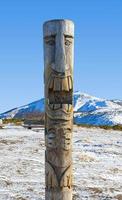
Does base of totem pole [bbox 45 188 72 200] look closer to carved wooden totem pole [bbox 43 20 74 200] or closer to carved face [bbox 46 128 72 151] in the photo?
carved wooden totem pole [bbox 43 20 74 200]

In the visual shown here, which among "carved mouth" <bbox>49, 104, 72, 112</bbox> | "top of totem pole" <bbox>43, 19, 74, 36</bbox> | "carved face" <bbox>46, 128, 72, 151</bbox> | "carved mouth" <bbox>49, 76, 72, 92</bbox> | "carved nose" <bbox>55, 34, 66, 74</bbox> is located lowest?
"carved face" <bbox>46, 128, 72, 151</bbox>

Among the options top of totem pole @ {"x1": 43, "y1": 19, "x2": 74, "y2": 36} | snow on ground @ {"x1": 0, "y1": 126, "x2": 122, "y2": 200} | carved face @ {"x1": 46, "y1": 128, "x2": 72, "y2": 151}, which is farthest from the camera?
snow on ground @ {"x1": 0, "y1": 126, "x2": 122, "y2": 200}

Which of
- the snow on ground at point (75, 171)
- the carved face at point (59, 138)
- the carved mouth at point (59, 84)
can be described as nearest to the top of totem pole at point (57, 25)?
the carved mouth at point (59, 84)

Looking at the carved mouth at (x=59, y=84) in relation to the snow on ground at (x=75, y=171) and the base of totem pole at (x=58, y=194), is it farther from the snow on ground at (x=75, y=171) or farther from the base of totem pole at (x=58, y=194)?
the snow on ground at (x=75, y=171)

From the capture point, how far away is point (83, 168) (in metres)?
20.7

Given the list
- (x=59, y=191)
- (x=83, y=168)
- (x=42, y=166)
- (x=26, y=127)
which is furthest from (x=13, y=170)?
(x=26, y=127)

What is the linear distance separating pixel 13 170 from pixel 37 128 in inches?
936

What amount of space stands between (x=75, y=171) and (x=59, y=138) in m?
9.28

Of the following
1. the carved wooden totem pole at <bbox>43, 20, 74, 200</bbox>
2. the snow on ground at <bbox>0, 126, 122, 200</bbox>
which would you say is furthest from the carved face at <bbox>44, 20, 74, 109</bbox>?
the snow on ground at <bbox>0, 126, 122, 200</bbox>

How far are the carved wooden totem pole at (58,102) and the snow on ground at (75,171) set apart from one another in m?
4.59

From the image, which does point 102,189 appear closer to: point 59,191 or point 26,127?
point 59,191

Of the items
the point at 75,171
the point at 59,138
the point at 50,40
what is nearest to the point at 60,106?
the point at 59,138

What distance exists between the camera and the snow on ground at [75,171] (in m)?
16.0

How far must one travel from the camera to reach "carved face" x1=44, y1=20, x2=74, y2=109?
10758 mm
